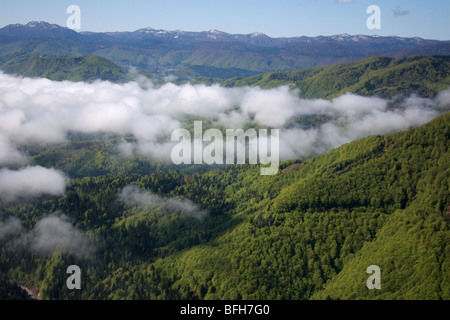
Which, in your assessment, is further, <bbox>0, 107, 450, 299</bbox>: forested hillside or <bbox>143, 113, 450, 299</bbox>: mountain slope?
<bbox>0, 107, 450, 299</bbox>: forested hillside

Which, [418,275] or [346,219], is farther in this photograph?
[346,219]

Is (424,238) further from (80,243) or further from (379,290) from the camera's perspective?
(80,243)

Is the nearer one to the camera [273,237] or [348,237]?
[348,237]

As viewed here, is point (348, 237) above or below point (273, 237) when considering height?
above

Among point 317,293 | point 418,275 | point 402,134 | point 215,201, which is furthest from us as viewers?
point 215,201

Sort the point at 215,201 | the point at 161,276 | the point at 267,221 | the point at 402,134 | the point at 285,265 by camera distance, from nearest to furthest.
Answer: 1. the point at 285,265
2. the point at 161,276
3. the point at 267,221
4. the point at 402,134
5. the point at 215,201

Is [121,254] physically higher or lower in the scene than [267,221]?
lower

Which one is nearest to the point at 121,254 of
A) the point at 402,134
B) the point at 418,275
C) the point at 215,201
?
the point at 215,201

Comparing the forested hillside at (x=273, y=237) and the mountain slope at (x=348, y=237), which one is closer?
the mountain slope at (x=348, y=237)
